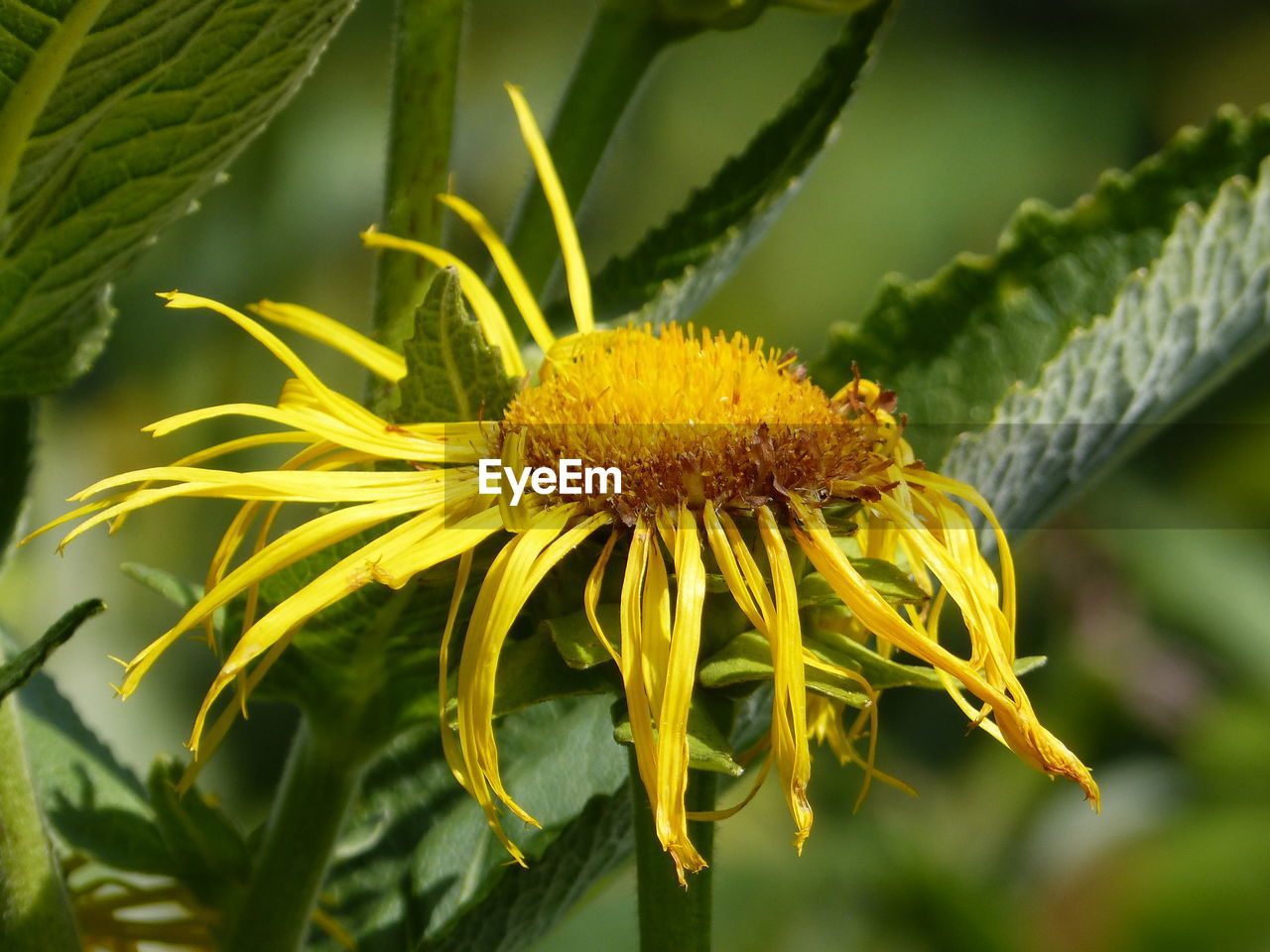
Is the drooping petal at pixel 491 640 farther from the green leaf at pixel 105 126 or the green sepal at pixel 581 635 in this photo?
the green leaf at pixel 105 126

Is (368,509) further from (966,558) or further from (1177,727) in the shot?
(1177,727)

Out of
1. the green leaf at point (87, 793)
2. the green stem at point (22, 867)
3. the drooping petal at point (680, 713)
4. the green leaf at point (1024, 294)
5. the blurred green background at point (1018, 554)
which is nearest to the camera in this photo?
the drooping petal at point (680, 713)

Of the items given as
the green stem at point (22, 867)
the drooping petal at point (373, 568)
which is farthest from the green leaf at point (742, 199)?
the green stem at point (22, 867)

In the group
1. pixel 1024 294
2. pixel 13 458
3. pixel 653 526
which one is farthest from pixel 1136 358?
pixel 13 458

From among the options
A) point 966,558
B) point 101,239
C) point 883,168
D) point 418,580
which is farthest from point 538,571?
point 883,168

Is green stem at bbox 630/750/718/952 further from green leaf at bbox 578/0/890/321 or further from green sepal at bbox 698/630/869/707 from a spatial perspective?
green leaf at bbox 578/0/890/321

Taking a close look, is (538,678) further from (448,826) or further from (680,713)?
(448,826)
